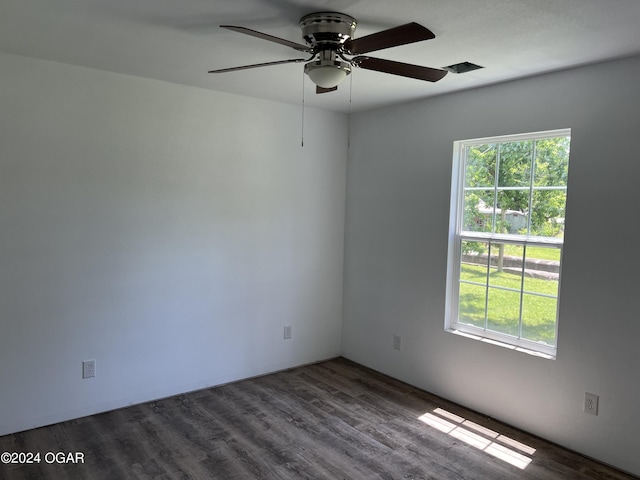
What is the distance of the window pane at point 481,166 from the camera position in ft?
11.3

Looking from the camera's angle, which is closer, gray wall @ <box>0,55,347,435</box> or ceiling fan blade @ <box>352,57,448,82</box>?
ceiling fan blade @ <box>352,57,448,82</box>

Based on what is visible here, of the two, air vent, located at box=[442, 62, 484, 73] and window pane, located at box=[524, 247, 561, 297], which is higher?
air vent, located at box=[442, 62, 484, 73]

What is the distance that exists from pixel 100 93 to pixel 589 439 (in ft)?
12.9

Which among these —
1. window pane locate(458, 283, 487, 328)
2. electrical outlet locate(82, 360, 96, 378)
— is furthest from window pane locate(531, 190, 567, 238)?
electrical outlet locate(82, 360, 96, 378)

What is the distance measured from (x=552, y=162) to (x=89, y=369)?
11.5 feet

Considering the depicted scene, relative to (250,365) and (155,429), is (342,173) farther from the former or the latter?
(155,429)

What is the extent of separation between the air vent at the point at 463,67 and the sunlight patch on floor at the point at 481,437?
243 centimetres

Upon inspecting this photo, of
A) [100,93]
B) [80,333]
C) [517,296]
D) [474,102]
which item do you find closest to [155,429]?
[80,333]

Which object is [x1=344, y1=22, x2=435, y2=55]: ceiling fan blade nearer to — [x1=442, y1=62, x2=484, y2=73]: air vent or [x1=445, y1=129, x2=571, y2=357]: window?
[x1=442, y1=62, x2=484, y2=73]: air vent

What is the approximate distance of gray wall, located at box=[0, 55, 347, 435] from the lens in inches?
117

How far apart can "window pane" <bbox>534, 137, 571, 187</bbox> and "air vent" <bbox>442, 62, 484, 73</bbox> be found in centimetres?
73

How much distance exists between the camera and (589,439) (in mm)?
2859

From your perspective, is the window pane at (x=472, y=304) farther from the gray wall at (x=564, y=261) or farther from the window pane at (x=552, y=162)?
the window pane at (x=552, y=162)

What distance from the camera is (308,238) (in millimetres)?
4348
